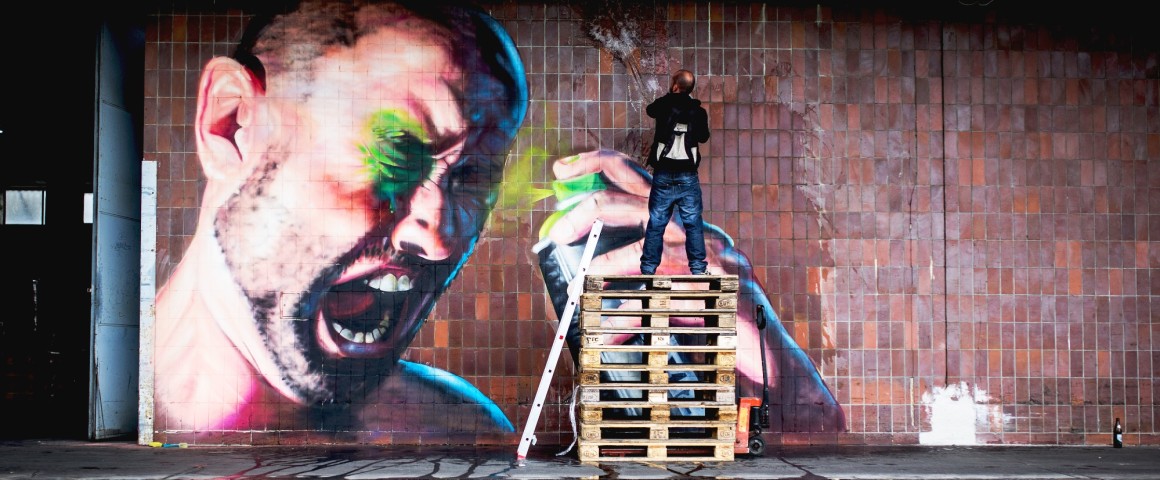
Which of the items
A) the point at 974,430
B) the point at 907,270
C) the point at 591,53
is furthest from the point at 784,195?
the point at 974,430

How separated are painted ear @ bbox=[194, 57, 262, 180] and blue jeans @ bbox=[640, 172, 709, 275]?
4.58m

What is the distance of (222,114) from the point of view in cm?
1014

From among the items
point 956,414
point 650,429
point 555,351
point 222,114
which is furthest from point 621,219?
point 222,114

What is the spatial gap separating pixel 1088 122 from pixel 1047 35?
109 cm

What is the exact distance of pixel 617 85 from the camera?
10242 mm

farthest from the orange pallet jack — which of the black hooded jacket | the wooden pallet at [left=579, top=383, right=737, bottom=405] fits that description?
the black hooded jacket

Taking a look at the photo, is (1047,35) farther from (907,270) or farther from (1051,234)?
(907,270)

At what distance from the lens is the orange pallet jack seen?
909 cm

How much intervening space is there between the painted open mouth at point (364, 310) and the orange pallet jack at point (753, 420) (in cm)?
378

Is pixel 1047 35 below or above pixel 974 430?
above

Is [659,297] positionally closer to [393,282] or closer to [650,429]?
[650,429]

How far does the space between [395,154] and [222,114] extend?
1.96 m

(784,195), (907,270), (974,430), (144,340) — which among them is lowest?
(974,430)

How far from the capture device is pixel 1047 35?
34.3 ft
